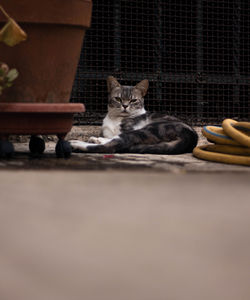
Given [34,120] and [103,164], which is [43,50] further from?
[103,164]

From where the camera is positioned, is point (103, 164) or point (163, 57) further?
point (163, 57)

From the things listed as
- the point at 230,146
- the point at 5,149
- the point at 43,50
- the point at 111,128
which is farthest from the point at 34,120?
the point at 111,128

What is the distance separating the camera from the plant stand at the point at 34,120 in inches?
85.1

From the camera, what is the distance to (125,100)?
341 centimetres

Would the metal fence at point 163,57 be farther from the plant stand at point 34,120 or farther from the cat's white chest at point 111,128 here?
the plant stand at point 34,120

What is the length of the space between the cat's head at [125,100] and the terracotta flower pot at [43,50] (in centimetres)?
106

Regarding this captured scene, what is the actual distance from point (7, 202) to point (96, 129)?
2.67m

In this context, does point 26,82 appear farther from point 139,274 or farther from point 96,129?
point 96,129

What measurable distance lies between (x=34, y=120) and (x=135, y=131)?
987 mm

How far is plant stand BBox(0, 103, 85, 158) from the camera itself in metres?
2.16

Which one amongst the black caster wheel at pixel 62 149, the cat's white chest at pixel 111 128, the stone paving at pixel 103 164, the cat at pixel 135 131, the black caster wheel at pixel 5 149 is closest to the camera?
the stone paving at pixel 103 164

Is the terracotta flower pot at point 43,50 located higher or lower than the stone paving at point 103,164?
higher

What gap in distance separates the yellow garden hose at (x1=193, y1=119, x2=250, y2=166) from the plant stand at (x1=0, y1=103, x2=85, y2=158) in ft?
2.16

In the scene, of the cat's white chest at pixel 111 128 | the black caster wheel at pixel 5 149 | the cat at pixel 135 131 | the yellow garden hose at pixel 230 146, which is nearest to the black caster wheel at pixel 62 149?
the black caster wheel at pixel 5 149
